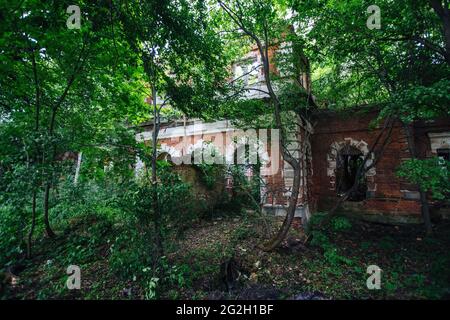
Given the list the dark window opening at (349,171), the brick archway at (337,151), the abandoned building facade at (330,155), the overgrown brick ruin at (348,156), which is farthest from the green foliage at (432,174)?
the brick archway at (337,151)

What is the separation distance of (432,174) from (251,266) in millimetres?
3855

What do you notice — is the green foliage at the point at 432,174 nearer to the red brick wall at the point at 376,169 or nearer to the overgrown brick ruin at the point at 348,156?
the overgrown brick ruin at the point at 348,156

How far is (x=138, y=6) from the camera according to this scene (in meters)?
3.93

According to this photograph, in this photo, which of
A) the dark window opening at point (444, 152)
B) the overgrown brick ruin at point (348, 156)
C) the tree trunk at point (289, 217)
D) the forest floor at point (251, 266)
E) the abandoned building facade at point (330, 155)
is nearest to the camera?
the forest floor at point (251, 266)

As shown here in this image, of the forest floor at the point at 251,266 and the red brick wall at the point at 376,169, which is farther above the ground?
the red brick wall at the point at 376,169

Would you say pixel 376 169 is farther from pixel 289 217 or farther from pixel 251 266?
pixel 251 266

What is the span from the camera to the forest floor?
3637mm

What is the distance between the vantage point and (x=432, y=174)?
152 inches

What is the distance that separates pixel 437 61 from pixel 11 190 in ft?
30.6

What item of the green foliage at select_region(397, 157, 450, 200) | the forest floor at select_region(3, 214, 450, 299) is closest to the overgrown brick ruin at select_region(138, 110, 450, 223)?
the forest floor at select_region(3, 214, 450, 299)

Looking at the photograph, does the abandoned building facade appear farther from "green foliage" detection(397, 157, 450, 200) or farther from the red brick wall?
"green foliage" detection(397, 157, 450, 200)

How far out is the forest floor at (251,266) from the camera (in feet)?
11.9

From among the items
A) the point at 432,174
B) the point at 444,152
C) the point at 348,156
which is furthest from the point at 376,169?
the point at 432,174

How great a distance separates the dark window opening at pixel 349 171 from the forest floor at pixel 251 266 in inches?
117
